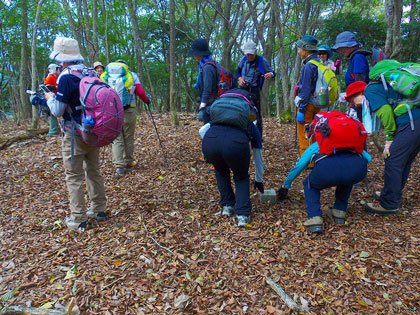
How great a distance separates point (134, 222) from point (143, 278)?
1.18m

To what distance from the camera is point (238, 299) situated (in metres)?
2.74

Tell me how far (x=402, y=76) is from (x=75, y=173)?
13.8 feet

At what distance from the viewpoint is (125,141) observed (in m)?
6.00

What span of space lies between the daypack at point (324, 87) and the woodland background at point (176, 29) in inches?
74.6

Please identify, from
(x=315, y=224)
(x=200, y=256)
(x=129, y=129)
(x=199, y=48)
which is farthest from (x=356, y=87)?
(x=129, y=129)

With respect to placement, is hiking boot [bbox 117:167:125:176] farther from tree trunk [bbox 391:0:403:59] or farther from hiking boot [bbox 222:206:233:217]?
tree trunk [bbox 391:0:403:59]

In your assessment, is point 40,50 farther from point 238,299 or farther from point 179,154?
point 238,299

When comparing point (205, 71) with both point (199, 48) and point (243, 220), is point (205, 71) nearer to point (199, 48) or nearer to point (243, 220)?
point (199, 48)

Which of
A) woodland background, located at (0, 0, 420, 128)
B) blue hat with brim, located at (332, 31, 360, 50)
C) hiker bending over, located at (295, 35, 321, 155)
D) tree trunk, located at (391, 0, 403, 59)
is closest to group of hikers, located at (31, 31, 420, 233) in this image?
hiker bending over, located at (295, 35, 321, 155)

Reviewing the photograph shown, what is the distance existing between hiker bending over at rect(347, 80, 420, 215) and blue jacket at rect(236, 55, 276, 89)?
8.12 ft

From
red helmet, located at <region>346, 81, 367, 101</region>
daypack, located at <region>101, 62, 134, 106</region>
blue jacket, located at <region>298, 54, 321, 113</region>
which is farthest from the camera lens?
daypack, located at <region>101, 62, 134, 106</region>

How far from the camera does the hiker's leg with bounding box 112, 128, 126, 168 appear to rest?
5883 millimetres

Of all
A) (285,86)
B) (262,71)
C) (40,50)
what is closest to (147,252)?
(262,71)

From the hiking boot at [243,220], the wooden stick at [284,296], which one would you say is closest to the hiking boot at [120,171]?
the hiking boot at [243,220]
